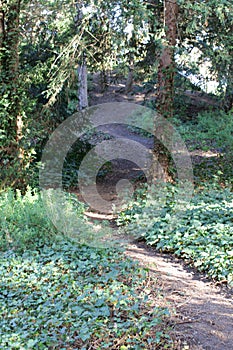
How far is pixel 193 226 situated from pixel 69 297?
258 centimetres

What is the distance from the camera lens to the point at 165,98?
823 cm

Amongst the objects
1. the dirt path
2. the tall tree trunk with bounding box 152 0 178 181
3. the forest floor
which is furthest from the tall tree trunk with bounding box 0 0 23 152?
the dirt path

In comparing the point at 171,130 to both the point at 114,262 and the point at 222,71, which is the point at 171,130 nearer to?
the point at 222,71

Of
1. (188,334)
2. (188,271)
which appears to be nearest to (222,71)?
(188,271)

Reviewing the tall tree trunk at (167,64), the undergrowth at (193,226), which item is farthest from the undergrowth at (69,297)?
the tall tree trunk at (167,64)

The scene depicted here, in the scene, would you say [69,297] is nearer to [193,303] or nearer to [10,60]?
[193,303]

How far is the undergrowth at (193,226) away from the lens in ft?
16.2

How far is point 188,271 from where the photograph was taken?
502cm

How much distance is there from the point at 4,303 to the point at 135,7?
5.03 m

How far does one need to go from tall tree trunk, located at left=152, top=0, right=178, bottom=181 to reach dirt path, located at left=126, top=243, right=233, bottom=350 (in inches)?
123

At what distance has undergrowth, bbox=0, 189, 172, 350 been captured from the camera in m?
3.24

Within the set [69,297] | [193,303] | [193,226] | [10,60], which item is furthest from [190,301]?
[10,60]

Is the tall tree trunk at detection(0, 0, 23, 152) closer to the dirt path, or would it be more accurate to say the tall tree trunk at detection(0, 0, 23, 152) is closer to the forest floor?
the forest floor

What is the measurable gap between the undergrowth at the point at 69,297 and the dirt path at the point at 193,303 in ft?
0.66
